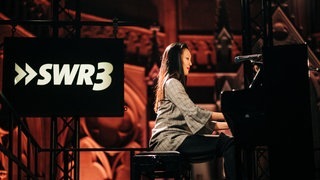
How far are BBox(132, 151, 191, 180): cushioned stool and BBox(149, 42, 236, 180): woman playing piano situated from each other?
17cm

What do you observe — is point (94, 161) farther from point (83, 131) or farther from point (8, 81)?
point (8, 81)

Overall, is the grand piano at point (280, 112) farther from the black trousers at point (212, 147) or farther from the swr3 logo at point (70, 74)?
the swr3 logo at point (70, 74)

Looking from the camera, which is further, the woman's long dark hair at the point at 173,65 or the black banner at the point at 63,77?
the black banner at the point at 63,77

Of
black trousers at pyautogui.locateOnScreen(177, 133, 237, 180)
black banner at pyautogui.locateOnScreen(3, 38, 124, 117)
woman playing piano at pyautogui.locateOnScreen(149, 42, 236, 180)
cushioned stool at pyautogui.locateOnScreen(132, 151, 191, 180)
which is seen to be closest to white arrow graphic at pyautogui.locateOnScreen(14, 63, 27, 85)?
black banner at pyautogui.locateOnScreen(3, 38, 124, 117)

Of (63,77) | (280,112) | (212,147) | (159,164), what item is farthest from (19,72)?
(280,112)

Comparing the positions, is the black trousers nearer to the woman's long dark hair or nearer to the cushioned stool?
the cushioned stool

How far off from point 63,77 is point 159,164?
7.10 ft

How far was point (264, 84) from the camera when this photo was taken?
201 inches

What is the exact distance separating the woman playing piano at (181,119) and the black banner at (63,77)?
1.41m

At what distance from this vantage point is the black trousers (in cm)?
518

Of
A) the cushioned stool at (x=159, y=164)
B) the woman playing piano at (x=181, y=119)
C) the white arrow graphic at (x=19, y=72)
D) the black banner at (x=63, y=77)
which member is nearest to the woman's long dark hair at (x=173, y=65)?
the woman playing piano at (x=181, y=119)

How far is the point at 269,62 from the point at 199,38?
11.3m

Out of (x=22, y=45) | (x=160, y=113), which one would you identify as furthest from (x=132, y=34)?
(x=160, y=113)

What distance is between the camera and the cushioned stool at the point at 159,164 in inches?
205
